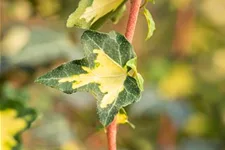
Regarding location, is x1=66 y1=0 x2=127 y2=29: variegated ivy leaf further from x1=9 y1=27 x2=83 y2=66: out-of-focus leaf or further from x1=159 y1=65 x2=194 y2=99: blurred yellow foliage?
x1=159 y1=65 x2=194 y2=99: blurred yellow foliage

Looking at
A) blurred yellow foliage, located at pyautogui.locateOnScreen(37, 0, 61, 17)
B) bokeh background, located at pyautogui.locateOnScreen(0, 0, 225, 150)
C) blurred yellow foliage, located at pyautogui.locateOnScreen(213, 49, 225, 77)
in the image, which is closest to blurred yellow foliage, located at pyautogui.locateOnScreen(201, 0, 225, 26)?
bokeh background, located at pyautogui.locateOnScreen(0, 0, 225, 150)

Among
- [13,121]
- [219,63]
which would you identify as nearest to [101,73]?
[13,121]

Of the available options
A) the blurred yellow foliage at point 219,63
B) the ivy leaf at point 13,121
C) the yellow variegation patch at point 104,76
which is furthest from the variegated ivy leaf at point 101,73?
the blurred yellow foliage at point 219,63

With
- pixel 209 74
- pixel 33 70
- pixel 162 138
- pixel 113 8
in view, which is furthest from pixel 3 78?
pixel 113 8

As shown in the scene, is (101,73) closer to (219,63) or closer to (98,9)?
(98,9)

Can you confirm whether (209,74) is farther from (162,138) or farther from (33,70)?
(33,70)

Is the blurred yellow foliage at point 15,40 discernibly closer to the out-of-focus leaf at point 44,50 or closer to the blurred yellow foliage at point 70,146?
the out-of-focus leaf at point 44,50
